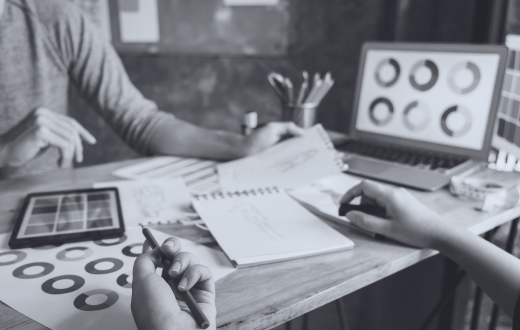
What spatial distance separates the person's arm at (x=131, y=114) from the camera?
1082mm

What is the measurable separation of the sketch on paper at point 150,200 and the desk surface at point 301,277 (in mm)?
64

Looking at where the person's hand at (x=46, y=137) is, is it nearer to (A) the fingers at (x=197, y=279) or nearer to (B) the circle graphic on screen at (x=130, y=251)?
(B) the circle graphic on screen at (x=130, y=251)

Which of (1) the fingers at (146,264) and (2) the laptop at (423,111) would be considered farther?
(2) the laptop at (423,111)

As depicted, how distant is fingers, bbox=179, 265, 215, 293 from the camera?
428mm

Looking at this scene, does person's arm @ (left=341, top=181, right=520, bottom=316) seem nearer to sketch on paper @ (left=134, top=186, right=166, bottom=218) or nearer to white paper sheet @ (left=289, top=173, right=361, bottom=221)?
white paper sheet @ (left=289, top=173, right=361, bottom=221)

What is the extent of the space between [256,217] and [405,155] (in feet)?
1.79

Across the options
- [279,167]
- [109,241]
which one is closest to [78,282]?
[109,241]

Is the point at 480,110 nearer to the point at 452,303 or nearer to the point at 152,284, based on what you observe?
the point at 452,303

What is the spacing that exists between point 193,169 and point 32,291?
1.80ft

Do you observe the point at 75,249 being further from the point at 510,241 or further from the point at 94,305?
the point at 510,241

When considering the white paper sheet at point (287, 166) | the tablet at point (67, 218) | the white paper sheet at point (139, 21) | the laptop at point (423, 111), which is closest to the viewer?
the tablet at point (67, 218)

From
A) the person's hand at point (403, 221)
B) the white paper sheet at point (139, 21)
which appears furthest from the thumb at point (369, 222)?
the white paper sheet at point (139, 21)

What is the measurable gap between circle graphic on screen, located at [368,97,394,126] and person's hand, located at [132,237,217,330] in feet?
2.96

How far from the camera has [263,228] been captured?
0.66 meters
